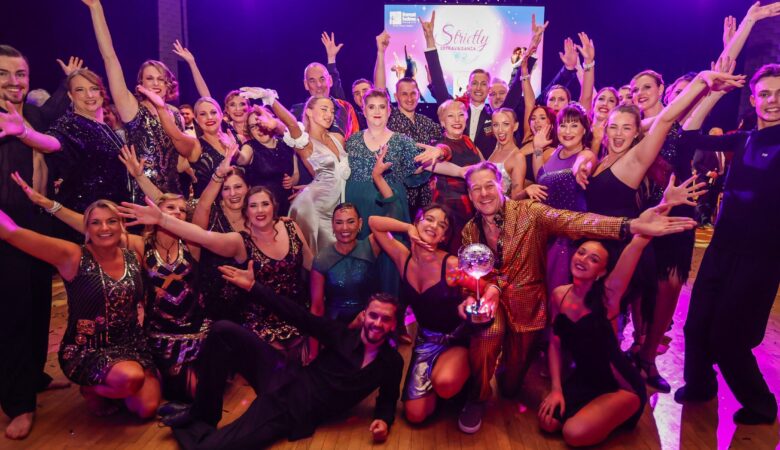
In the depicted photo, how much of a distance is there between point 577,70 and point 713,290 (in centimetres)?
304

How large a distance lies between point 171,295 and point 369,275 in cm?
109

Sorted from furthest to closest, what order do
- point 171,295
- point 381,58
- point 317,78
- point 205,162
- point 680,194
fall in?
point 381,58, point 317,78, point 205,162, point 171,295, point 680,194

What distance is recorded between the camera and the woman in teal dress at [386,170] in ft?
11.5

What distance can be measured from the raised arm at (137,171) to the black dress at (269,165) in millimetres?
763

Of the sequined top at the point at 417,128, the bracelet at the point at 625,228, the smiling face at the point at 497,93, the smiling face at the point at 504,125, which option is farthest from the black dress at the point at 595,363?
the smiling face at the point at 497,93

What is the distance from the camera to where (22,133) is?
2.56 m

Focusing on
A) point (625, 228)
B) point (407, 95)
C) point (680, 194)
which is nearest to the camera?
point (680, 194)

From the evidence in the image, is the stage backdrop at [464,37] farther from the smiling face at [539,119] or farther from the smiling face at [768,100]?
the smiling face at [768,100]

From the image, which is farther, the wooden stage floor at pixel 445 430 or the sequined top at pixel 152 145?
the sequined top at pixel 152 145

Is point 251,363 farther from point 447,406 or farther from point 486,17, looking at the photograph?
point 486,17

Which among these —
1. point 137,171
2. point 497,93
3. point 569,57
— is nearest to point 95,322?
point 137,171

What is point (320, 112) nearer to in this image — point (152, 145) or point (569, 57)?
point (152, 145)

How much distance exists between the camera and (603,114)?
386 centimetres

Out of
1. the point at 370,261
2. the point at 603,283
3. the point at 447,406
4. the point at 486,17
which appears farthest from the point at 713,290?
the point at 486,17
